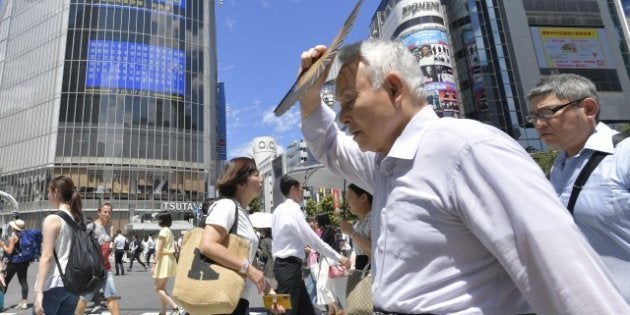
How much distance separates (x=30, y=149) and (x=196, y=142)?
18.6 meters

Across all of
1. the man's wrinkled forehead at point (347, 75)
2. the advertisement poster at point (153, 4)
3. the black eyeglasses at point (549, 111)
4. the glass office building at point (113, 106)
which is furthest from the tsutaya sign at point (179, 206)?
the man's wrinkled forehead at point (347, 75)

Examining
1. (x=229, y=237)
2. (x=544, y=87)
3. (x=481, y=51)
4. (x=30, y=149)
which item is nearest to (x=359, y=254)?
(x=229, y=237)

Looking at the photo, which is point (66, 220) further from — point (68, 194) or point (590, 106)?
point (590, 106)

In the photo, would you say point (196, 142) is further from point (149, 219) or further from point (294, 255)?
point (294, 255)

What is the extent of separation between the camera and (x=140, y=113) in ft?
156

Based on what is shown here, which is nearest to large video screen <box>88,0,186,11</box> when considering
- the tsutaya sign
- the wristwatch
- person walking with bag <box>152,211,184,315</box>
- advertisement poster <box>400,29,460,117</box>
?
the tsutaya sign

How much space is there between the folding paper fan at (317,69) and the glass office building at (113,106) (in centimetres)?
4760

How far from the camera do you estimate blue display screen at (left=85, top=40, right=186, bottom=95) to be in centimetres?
4703

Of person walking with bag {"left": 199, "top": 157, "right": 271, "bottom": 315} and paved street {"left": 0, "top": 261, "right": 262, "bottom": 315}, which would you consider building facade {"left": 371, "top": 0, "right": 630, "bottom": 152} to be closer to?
paved street {"left": 0, "top": 261, "right": 262, "bottom": 315}

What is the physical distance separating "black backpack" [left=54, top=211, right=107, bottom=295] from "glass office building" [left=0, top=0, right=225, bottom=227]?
44.8 m

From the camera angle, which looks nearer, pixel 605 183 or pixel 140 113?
pixel 605 183

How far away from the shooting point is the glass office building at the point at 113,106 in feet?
151

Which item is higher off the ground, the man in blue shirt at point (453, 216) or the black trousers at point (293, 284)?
the man in blue shirt at point (453, 216)

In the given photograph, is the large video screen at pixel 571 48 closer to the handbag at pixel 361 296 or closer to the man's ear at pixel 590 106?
the handbag at pixel 361 296
